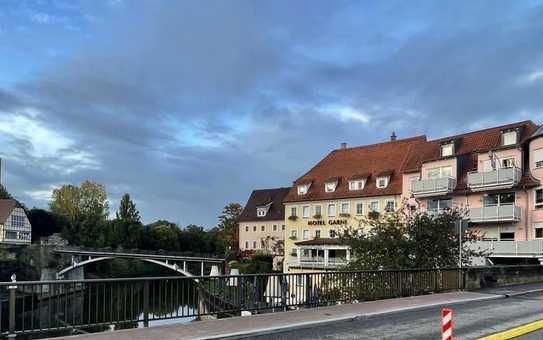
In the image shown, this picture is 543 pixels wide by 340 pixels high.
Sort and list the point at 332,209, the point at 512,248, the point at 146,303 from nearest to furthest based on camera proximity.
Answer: the point at 146,303 < the point at 512,248 < the point at 332,209

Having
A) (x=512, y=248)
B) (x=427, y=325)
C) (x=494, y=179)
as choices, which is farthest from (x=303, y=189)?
(x=427, y=325)

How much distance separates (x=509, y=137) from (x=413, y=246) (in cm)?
2806

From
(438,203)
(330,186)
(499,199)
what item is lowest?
(438,203)

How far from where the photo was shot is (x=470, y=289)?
21.7 m

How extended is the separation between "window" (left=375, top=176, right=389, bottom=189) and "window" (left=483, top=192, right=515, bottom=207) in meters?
14.3

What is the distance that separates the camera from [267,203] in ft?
304

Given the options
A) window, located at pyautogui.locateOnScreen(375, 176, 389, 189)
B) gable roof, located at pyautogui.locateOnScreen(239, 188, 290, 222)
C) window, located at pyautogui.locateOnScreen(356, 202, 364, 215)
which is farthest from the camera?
gable roof, located at pyautogui.locateOnScreen(239, 188, 290, 222)

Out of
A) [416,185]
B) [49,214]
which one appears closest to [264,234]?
[416,185]

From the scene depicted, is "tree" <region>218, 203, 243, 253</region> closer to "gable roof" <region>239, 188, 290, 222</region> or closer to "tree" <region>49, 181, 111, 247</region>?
"gable roof" <region>239, 188, 290, 222</region>

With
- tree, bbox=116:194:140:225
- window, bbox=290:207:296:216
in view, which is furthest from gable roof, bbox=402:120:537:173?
tree, bbox=116:194:140:225

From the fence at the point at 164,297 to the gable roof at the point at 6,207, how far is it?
98.7 meters

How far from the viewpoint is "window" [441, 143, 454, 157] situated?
176ft

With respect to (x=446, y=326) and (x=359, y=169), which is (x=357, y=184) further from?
(x=446, y=326)

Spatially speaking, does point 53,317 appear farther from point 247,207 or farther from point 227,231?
point 227,231
